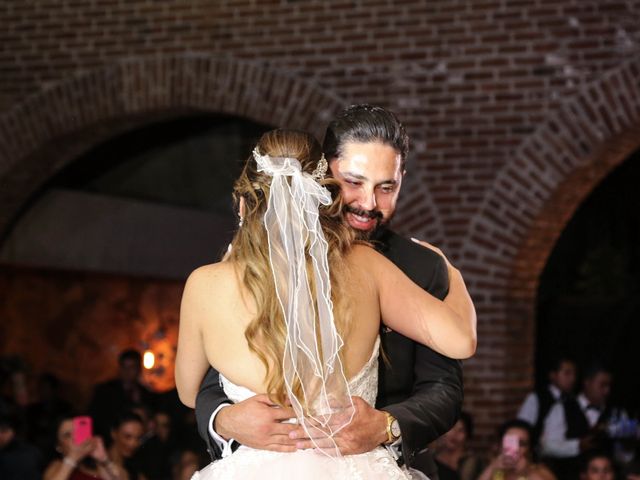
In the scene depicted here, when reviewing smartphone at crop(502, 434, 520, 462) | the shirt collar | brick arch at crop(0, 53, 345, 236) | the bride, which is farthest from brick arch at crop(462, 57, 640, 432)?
the bride

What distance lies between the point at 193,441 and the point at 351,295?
460 centimetres

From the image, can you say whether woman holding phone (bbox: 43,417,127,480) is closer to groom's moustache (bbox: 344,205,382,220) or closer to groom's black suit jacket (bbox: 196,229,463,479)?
groom's black suit jacket (bbox: 196,229,463,479)

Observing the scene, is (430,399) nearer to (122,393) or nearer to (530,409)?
(530,409)

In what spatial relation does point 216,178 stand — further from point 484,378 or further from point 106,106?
point 484,378

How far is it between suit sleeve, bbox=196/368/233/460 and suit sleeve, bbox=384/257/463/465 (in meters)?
0.41

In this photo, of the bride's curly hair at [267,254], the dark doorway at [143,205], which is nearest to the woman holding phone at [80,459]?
the bride's curly hair at [267,254]

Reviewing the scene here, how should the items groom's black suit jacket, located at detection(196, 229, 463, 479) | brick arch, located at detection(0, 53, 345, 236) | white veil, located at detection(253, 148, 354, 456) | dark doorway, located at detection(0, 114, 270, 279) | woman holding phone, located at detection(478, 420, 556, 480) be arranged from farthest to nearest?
dark doorway, located at detection(0, 114, 270, 279), brick arch, located at detection(0, 53, 345, 236), woman holding phone, located at detection(478, 420, 556, 480), groom's black suit jacket, located at detection(196, 229, 463, 479), white veil, located at detection(253, 148, 354, 456)

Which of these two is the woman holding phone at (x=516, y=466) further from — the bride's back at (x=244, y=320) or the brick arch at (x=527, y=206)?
the bride's back at (x=244, y=320)

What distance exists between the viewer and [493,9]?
25.3 feet

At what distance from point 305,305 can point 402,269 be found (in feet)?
1.68

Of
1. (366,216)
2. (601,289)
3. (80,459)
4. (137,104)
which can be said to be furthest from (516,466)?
(601,289)

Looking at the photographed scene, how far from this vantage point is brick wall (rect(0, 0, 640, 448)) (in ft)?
24.8

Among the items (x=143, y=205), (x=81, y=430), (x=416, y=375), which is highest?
(x=143, y=205)

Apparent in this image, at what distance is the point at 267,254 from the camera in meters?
2.84
